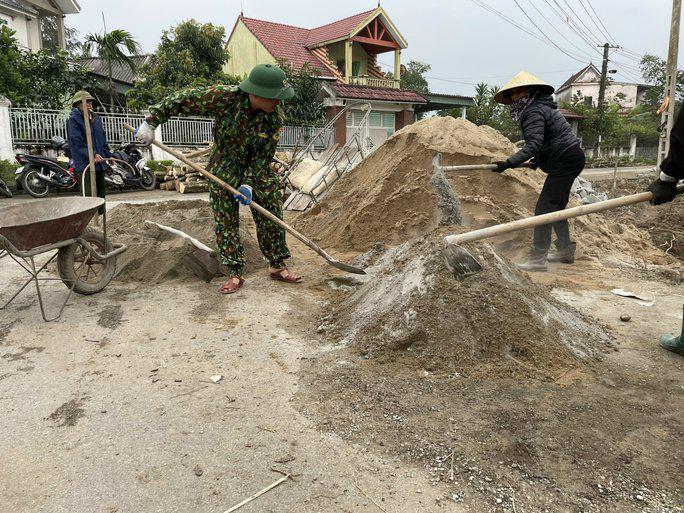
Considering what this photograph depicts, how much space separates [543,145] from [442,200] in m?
1.11

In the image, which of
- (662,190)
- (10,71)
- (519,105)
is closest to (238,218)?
(519,105)

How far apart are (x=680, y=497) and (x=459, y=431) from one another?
2.65 ft

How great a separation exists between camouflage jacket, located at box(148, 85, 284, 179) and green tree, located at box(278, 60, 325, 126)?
14.5 m

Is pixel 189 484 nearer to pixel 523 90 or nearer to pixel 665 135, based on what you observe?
pixel 523 90

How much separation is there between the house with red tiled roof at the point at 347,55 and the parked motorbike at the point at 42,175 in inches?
435

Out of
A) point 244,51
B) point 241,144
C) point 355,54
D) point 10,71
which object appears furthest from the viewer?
point 355,54

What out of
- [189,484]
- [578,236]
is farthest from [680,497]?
[578,236]

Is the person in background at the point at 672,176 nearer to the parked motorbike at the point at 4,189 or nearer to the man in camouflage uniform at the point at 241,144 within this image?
the man in camouflage uniform at the point at 241,144

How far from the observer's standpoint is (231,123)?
13.1 feet

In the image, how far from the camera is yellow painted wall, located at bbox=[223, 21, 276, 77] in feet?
71.4

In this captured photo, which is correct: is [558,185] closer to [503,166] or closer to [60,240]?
[503,166]

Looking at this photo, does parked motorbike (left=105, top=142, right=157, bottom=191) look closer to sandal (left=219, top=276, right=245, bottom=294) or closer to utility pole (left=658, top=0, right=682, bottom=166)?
sandal (left=219, top=276, right=245, bottom=294)

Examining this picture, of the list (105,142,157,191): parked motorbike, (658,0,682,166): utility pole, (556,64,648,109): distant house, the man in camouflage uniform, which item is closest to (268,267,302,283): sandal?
the man in camouflage uniform

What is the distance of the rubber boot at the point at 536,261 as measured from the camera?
4836 millimetres
